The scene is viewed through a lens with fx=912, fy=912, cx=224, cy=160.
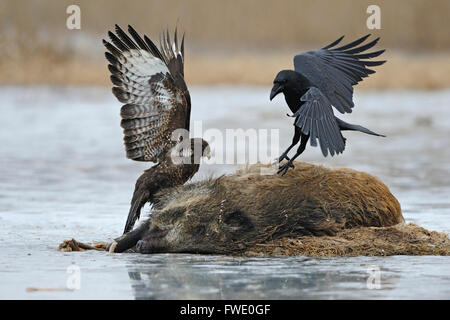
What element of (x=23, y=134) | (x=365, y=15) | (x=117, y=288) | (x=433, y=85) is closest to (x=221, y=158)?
(x=23, y=134)

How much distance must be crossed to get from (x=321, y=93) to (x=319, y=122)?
37 cm

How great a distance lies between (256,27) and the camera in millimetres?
30953

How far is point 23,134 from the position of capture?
16.5 meters

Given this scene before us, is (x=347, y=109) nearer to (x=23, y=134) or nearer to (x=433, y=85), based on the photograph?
(x=23, y=134)

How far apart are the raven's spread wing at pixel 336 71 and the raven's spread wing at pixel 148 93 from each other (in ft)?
3.63

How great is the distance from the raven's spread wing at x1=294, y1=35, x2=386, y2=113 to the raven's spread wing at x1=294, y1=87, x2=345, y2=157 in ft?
1.71

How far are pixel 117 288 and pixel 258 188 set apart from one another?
1.84 m

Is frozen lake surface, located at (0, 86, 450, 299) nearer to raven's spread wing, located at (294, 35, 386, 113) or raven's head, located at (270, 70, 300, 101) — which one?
raven's head, located at (270, 70, 300, 101)

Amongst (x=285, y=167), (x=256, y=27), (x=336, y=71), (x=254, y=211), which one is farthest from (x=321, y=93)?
(x=256, y=27)

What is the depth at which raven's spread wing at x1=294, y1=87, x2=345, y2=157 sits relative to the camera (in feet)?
23.4

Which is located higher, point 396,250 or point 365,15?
point 365,15

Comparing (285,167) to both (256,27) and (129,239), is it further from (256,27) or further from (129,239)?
(256,27)

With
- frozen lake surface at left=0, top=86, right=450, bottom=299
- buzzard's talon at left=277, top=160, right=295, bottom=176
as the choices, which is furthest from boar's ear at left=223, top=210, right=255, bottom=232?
buzzard's talon at left=277, top=160, right=295, bottom=176
